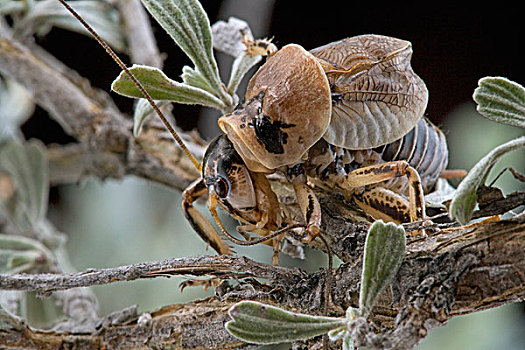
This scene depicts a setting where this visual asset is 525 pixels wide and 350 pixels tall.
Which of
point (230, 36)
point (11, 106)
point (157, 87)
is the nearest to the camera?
point (157, 87)

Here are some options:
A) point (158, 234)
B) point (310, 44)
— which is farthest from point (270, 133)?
point (158, 234)

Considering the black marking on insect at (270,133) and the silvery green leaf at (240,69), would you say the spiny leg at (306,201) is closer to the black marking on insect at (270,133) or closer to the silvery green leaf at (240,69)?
the black marking on insect at (270,133)

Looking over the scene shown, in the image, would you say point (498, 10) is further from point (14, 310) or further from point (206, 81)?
point (14, 310)

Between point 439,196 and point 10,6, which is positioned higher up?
point 10,6

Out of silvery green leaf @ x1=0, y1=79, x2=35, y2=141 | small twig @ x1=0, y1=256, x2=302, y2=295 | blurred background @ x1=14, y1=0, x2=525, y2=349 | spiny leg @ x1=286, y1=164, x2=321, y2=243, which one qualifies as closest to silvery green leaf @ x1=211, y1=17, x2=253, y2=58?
blurred background @ x1=14, y1=0, x2=525, y2=349

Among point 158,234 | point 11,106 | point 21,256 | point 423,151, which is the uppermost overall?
point 423,151

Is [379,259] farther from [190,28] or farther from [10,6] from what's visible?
[10,6]

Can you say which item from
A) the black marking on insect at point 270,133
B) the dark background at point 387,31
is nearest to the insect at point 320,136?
the black marking on insect at point 270,133
